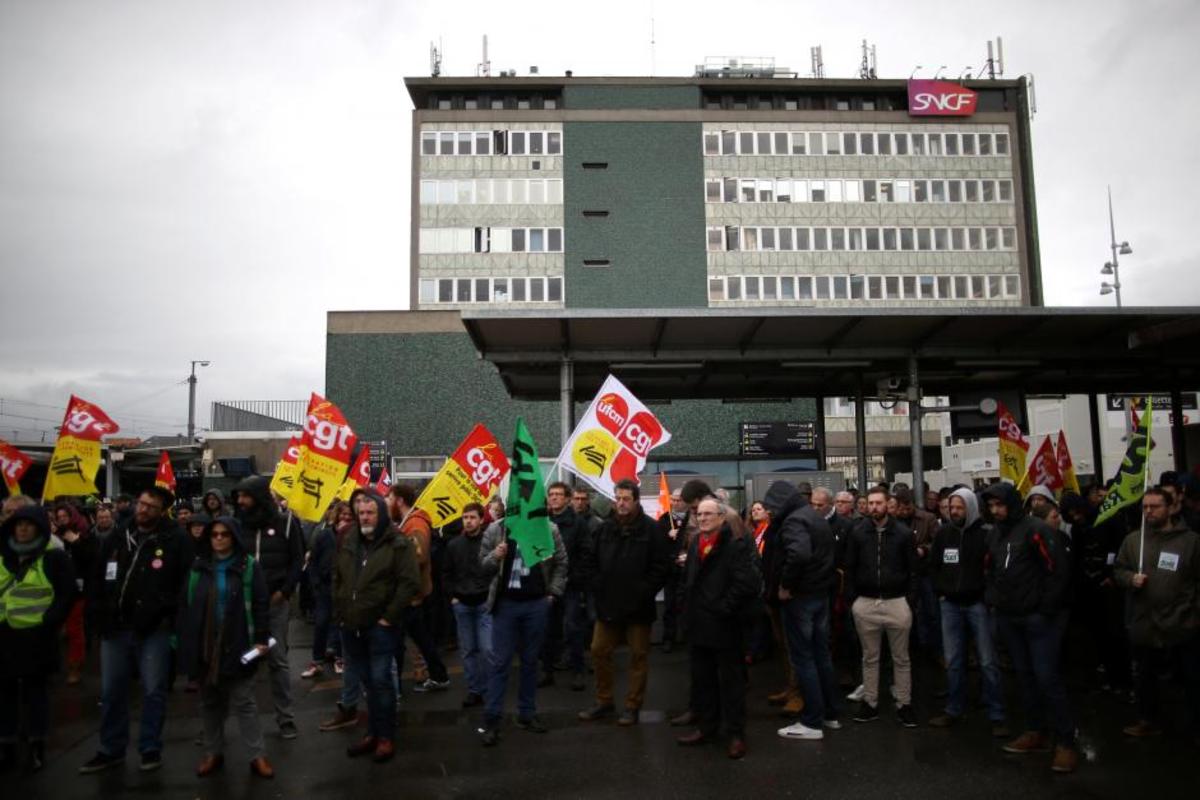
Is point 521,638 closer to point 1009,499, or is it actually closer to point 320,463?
point 320,463

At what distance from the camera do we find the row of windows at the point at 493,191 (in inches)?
1868

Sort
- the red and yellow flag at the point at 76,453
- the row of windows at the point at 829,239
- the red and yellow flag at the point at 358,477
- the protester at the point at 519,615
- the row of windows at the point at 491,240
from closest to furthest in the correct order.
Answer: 1. the protester at the point at 519,615
2. the red and yellow flag at the point at 76,453
3. the red and yellow flag at the point at 358,477
4. the row of windows at the point at 491,240
5. the row of windows at the point at 829,239

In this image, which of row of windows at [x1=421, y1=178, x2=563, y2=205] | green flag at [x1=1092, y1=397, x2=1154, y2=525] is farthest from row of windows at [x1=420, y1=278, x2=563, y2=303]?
green flag at [x1=1092, y1=397, x2=1154, y2=525]

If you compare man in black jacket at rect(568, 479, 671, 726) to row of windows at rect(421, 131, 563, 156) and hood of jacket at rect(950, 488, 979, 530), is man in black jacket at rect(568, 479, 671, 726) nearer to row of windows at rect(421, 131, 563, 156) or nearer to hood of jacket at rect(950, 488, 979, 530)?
hood of jacket at rect(950, 488, 979, 530)

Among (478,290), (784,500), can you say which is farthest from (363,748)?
(478,290)

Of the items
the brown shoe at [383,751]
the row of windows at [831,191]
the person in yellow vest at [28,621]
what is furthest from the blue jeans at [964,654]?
the row of windows at [831,191]

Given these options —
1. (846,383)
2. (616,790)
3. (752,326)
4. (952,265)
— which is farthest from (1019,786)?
(952,265)

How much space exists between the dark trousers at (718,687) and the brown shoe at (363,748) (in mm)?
2573

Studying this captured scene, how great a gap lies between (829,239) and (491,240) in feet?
58.7

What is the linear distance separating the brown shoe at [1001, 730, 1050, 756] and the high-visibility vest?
7.38m

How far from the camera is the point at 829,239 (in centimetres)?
Answer: 4875

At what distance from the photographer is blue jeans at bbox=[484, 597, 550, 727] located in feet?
25.3

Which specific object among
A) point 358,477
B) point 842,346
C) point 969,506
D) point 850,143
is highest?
point 850,143

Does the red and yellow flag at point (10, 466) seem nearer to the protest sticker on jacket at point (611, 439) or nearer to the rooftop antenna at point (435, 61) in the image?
the protest sticker on jacket at point (611, 439)
